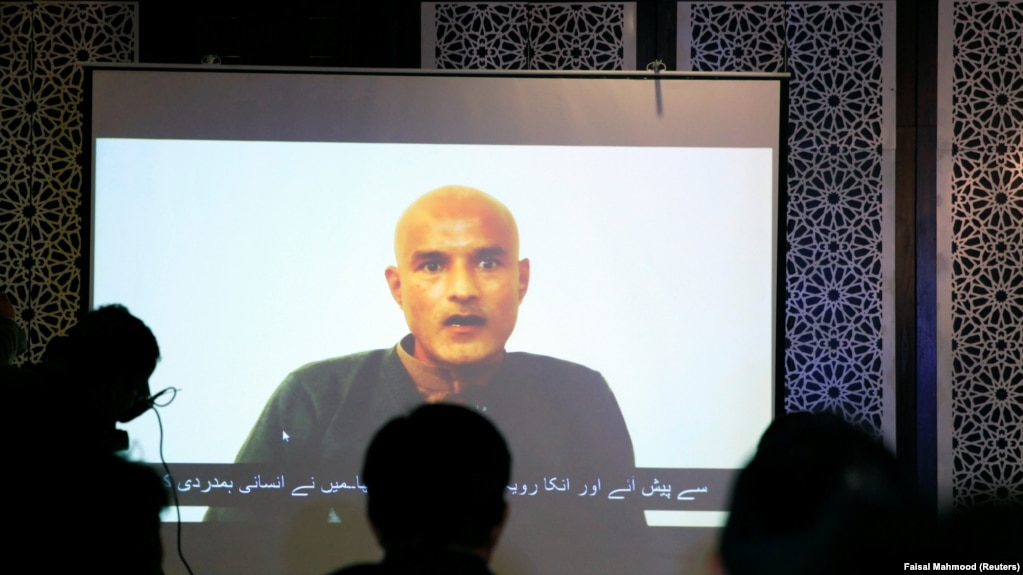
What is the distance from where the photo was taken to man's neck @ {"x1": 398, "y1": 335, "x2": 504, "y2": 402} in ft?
10.6

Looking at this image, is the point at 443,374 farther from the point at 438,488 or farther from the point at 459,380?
the point at 438,488

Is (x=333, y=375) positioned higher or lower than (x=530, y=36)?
lower

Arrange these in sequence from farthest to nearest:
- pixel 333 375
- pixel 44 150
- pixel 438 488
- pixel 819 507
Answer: pixel 44 150 → pixel 333 375 → pixel 438 488 → pixel 819 507

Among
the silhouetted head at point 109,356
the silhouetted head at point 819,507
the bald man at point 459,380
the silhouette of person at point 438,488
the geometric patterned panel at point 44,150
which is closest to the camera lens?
the silhouetted head at point 819,507

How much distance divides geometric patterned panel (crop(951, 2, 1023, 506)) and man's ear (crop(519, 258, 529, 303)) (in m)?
1.58

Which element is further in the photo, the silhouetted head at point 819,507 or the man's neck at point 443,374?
the man's neck at point 443,374

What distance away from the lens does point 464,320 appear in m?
3.26

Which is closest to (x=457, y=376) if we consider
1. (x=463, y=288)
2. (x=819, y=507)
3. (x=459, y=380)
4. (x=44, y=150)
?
(x=459, y=380)

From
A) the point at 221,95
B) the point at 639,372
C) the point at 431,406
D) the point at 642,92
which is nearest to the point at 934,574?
the point at 431,406

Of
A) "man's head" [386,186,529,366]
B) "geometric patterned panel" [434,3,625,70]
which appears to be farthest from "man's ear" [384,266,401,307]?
"geometric patterned panel" [434,3,625,70]

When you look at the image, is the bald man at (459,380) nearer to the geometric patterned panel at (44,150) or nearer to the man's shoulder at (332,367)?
the man's shoulder at (332,367)

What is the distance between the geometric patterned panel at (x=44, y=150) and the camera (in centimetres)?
344

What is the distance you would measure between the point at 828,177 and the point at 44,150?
2884mm

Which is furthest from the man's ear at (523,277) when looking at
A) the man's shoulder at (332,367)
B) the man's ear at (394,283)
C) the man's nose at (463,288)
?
the man's shoulder at (332,367)
